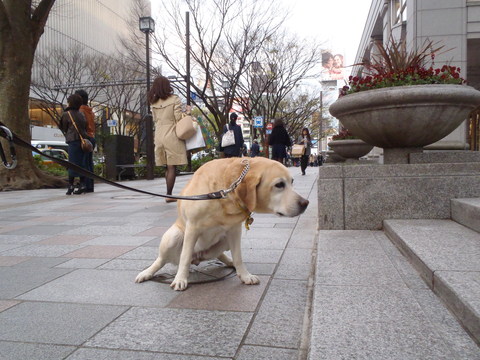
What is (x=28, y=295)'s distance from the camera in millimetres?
2566

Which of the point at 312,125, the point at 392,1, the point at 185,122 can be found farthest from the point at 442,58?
the point at 312,125

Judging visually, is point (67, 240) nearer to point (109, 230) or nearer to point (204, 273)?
point (109, 230)

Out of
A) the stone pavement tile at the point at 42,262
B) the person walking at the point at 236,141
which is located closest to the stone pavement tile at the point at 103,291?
the stone pavement tile at the point at 42,262

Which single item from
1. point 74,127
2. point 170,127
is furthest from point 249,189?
point 74,127

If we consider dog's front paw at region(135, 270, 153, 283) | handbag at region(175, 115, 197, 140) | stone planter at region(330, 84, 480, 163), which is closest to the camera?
dog's front paw at region(135, 270, 153, 283)

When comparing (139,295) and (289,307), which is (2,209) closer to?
(139,295)

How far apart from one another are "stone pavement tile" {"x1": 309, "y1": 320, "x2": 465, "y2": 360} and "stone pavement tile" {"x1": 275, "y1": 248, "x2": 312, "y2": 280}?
975mm

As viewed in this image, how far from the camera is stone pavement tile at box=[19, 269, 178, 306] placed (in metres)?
2.44

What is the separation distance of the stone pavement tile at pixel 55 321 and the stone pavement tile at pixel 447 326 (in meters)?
1.59

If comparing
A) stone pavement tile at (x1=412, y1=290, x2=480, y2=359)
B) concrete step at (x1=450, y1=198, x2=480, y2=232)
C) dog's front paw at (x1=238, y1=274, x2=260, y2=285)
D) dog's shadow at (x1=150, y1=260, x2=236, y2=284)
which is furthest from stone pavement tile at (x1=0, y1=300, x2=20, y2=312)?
concrete step at (x1=450, y1=198, x2=480, y2=232)

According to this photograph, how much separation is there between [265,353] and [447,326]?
808mm

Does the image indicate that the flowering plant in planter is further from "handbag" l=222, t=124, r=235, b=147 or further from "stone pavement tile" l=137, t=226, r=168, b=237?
"handbag" l=222, t=124, r=235, b=147

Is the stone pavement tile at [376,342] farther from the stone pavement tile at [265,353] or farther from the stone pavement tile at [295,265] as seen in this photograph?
the stone pavement tile at [295,265]

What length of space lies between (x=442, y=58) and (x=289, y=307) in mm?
10246
